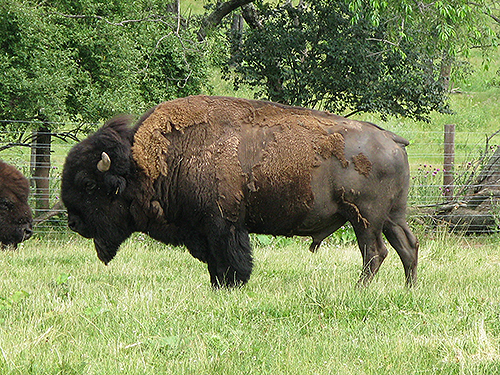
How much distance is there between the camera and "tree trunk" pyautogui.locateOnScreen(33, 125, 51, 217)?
37.5 ft

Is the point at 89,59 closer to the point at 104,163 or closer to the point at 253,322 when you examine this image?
the point at 104,163

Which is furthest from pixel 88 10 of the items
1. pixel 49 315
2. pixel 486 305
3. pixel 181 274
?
pixel 486 305

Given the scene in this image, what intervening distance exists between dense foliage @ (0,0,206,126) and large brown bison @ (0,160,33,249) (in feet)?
4.88

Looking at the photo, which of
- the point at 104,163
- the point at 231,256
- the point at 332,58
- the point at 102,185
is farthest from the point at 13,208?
the point at 332,58

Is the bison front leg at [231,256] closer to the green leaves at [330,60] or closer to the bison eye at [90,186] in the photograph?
the bison eye at [90,186]

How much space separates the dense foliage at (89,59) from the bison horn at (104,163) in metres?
4.09

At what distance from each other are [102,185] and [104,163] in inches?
13.8

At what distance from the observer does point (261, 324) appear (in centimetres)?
491

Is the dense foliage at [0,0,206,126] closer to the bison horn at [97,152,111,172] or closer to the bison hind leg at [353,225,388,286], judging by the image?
the bison horn at [97,152,111,172]

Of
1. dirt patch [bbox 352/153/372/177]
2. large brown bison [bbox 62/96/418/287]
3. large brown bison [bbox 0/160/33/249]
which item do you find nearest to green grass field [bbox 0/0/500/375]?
large brown bison [bbox 62/96/418/287]

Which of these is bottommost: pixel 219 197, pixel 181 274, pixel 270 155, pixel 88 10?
pixel 181 274

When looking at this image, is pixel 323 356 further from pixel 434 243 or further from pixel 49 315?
pixel 434 243

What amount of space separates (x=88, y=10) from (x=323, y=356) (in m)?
8.13

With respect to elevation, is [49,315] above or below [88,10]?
below
